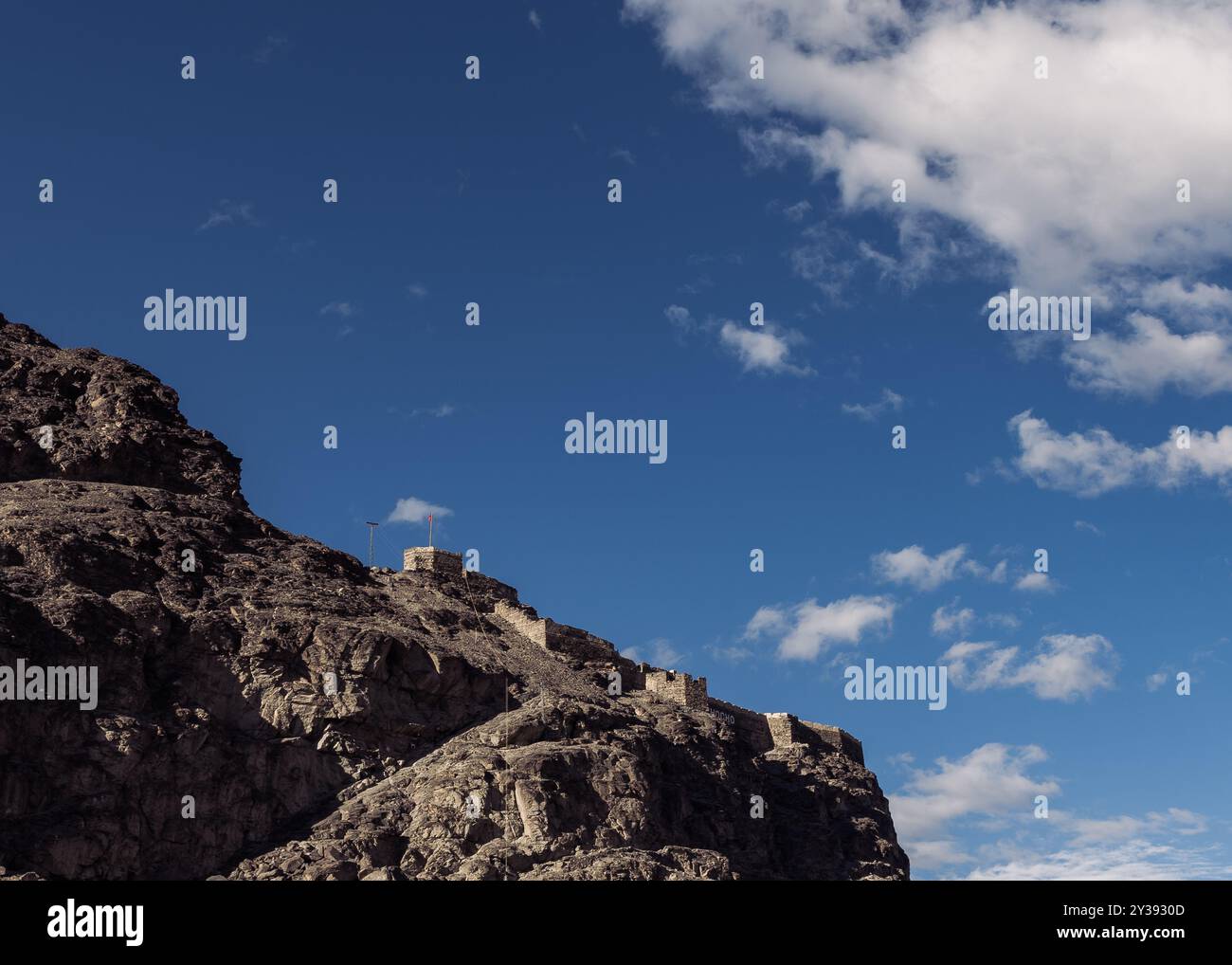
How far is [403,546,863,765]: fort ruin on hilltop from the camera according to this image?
10581 cm

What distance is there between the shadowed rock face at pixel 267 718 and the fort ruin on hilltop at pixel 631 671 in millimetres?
1605

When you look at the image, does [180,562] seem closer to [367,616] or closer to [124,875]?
[367,616]

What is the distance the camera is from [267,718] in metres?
83.1

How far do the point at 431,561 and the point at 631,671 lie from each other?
14323 mm

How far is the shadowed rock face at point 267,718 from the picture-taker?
251 feet
